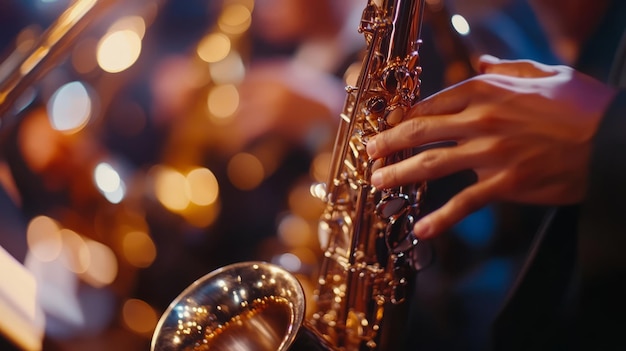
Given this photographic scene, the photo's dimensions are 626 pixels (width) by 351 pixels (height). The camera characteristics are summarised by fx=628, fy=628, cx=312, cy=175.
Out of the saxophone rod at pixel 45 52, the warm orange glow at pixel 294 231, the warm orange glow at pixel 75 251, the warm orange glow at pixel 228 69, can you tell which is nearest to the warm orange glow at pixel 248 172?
the warm orange glow at pixel 294 231

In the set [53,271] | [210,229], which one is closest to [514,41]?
[210,229]

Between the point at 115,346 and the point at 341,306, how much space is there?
819mm

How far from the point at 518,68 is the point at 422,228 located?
0.22 metres

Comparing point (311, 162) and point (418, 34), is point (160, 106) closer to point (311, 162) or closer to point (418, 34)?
point (311, 162)

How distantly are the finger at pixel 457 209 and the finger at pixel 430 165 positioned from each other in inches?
1.5

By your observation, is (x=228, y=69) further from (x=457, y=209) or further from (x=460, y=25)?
(x=457, y=209)

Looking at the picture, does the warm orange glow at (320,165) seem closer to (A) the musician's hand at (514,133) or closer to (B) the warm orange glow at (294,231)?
(B) the warm orange glow at (294,231)

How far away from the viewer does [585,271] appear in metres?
0.73

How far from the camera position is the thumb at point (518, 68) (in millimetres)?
714

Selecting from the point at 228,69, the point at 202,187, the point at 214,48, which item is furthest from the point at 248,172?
the point at 214,48

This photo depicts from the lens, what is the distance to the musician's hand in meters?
0.66

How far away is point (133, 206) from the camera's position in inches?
67.3

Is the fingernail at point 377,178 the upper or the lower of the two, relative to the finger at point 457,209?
upper

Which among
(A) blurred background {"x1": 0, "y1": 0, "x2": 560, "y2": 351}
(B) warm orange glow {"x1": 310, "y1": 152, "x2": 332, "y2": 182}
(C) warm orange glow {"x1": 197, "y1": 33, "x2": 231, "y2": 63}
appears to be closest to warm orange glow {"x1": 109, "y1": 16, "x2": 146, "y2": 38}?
(A) blurred background {"x1": 0, "y1": 0, "x2": 560, "y2": 351}
